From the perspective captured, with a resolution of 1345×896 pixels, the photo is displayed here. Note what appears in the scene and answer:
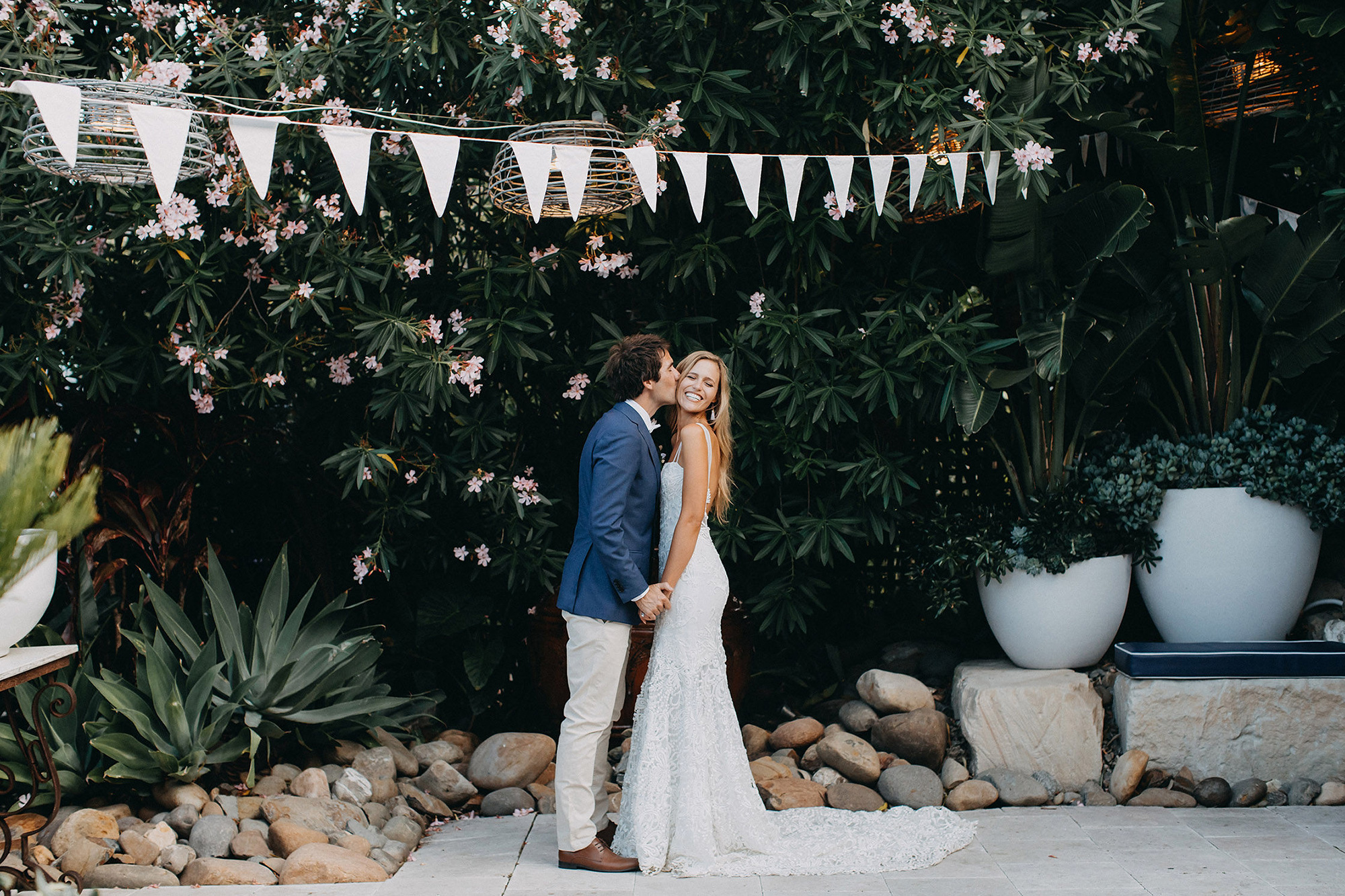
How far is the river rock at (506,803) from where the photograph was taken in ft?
14.0

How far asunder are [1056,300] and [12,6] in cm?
453

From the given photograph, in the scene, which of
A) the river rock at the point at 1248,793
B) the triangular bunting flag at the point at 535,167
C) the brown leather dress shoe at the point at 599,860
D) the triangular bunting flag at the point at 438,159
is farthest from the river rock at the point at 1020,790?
the triangular bunting flag at the point at 438,159

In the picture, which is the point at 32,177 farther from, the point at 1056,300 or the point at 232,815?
the point at 1056,300

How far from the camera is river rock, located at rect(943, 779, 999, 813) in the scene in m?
4.11

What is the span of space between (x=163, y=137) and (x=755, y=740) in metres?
3.40

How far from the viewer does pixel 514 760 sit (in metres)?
4.44

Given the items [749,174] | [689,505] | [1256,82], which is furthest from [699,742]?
[1256,82]

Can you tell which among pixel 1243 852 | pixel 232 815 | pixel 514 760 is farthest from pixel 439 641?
pixel 1243 852

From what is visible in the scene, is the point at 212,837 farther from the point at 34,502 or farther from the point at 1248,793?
the point at 1248,793

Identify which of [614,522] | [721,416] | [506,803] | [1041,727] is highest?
[721,416]

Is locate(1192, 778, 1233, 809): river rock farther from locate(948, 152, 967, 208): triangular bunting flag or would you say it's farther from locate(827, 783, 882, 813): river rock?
locate(948, 152, 967, 208): triangular bunting flag

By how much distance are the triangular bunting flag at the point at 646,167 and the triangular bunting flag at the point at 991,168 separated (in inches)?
50.6

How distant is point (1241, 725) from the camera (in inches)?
165

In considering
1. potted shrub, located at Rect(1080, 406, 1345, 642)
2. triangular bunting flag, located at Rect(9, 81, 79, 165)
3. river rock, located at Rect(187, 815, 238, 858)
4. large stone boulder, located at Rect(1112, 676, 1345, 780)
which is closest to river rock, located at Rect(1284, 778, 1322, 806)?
large stone boulder, located at Rect(1112, 676, 1345, 780)
